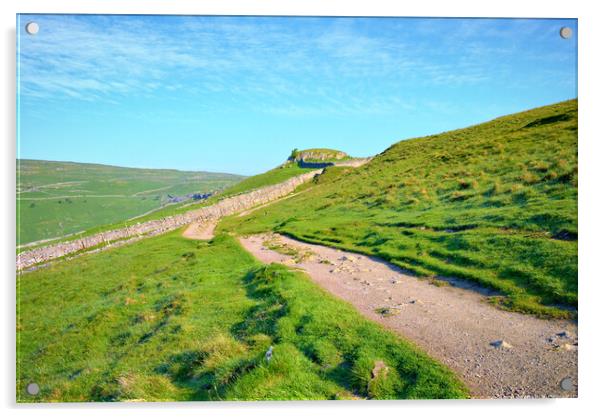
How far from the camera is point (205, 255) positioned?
1482 cm

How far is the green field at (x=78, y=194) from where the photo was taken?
820 centimetres

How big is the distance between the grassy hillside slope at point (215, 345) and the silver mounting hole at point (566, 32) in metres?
7.97

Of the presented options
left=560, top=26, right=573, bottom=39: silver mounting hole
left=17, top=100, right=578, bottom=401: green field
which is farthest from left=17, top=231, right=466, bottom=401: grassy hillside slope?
left=560, top=26, right=573, bottom=39: silver mounting hole

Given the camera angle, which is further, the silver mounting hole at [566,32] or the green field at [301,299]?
the silver mounting hole at [566,32]

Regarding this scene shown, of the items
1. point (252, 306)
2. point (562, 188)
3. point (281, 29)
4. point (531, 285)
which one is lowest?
point (252, 306)

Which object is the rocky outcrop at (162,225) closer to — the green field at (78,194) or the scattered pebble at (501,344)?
the green field at (78,194)

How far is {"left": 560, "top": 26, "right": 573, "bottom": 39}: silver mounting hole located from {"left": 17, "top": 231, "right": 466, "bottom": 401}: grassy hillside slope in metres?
7.97

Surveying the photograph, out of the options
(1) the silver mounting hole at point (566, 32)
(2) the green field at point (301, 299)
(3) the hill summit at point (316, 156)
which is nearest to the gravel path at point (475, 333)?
(2) the green field at point (301, 299)

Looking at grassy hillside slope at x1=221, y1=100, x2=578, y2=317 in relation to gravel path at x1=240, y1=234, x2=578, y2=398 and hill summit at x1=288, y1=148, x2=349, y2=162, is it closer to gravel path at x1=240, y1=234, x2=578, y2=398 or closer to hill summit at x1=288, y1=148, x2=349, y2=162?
gravel path at x1=240, y1=234, x2=578, y2=398

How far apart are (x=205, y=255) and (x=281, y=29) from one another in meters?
9.38

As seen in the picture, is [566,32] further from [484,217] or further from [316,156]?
[316,156]

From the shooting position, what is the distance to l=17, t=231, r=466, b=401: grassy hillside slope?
5.78 metres

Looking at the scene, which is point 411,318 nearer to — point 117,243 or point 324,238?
point 324,238

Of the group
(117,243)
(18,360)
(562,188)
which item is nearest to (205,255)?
(18,360)
